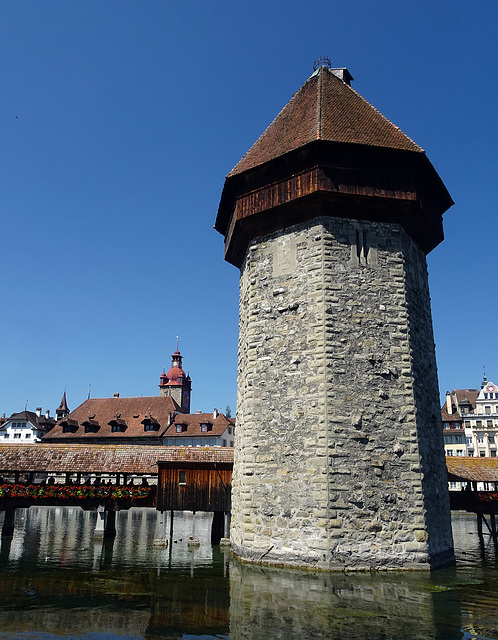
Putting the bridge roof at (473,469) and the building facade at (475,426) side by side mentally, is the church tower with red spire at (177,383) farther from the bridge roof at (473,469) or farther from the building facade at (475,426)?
the bridge roof at (473,469)

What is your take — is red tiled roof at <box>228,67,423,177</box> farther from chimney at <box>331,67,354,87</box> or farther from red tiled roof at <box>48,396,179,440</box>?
red tiled roof at <box>48,396,179,440</box>

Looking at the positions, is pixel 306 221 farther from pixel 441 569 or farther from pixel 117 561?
pixel 117 561

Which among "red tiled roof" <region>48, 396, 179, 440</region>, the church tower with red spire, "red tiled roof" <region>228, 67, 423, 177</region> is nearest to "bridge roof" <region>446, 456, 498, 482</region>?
"red tiled roof" <region>228, 67, 423, 177</region>

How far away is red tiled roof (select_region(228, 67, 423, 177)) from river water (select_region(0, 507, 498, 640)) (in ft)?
28.5

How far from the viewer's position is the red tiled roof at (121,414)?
4253 cm

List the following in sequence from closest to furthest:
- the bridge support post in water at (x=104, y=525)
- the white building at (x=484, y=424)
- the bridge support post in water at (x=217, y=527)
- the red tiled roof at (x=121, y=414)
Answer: the bridge support post in water at (x=104, y=525)
the bridge support post in water at (x=217, y=527)
the white building at (x=484, y=424)
the red tiled roof at (x=121, y=414)

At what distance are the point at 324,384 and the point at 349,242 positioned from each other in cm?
318

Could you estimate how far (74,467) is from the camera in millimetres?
16422

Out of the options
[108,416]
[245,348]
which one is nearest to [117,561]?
[245,348]

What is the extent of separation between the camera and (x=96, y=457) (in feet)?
55.5

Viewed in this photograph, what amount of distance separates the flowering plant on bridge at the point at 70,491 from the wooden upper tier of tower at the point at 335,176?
28.2ft

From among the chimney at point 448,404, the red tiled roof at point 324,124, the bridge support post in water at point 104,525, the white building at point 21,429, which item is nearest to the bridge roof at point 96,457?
the bridge support post in water at point 104,525

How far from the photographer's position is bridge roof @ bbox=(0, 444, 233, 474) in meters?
16.3

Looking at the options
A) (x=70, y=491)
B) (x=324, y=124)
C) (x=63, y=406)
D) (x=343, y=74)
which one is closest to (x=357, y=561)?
(x=324, y=124)
